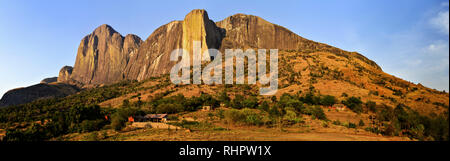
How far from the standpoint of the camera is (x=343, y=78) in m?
59.6

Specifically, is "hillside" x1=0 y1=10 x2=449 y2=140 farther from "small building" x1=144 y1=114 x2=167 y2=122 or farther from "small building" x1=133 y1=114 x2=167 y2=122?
"small building" x1=144 y1=114 x2=167 y2=122

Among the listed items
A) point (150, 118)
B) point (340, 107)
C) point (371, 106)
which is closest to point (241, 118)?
point (150, 118)

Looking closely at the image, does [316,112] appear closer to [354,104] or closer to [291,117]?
[291,117]

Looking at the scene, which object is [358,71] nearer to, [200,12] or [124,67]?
[200,12]

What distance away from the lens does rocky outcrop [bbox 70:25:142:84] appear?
167m

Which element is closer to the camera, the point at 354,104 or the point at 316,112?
the point at 316,112

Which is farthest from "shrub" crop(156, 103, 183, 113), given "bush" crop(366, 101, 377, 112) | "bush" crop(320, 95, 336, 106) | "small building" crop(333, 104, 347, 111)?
"bush" crop(366, 101, 377, 112)

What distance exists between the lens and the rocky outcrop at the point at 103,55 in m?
167

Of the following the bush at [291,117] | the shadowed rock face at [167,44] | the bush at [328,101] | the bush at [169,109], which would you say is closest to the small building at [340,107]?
the bush at [328,101]

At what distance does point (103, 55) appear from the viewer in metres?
175
